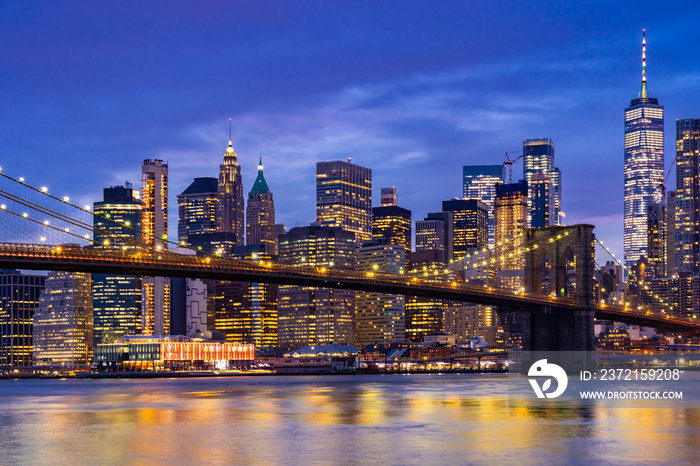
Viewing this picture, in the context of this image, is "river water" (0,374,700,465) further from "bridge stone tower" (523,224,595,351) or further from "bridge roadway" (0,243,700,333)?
"bridge stone tower" (523,224,595,351)

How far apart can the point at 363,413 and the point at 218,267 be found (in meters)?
30.9

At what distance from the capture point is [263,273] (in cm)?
7306

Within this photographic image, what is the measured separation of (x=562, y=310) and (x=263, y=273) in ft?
96.7

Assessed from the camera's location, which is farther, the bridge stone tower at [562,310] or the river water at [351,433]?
the bridge stone tower at [562,310]

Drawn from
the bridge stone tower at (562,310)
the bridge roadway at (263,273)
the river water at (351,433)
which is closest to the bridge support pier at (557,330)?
the bridge stone tower at (562,310)

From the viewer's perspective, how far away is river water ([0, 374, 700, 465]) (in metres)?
26.4

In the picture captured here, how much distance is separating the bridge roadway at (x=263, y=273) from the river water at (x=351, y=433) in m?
13.9

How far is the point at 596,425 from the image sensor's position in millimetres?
34969

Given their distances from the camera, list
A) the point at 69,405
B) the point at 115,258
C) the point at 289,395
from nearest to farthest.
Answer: the point at 69,405
the point at 289,395
the point at 115,258

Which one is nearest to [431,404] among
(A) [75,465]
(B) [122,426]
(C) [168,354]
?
(B) [122,426]

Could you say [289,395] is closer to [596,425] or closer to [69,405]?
[69,405]

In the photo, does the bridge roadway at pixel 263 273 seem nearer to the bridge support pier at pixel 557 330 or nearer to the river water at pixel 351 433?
the bridge support pier at pixel 557 330

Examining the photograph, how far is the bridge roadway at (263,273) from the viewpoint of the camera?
200 ft

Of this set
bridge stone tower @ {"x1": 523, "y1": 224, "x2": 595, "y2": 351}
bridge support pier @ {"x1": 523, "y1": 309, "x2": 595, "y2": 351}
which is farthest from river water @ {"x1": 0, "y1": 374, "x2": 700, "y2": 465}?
bridge stone tower @ {"x1": 523, "y1": 224, "x2": 595, "y2": 351}
